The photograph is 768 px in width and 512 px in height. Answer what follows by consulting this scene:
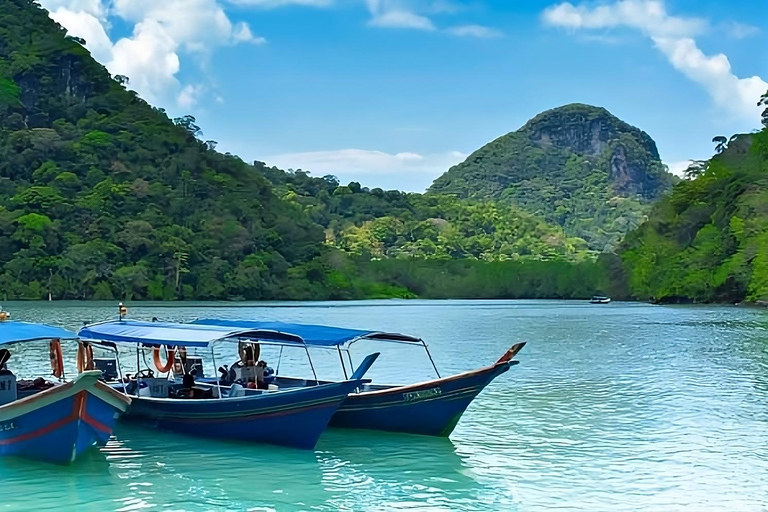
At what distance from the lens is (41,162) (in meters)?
109

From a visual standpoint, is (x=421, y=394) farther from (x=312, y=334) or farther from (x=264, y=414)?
(x=264, y=414)

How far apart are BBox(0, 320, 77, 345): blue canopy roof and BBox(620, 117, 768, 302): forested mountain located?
217 ft

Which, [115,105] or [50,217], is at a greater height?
[115,105]

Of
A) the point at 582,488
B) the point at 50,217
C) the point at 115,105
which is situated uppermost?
the point at 115,105

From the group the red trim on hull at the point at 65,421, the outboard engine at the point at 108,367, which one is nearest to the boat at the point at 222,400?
the outboard engine at the point at 108,367

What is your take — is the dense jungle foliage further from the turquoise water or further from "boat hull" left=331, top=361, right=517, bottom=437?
"boat hull" left=331, top=361, right=517, bottom=437

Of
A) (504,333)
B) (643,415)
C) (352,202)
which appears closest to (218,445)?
(643,415)

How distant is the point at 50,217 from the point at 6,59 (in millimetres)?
42871

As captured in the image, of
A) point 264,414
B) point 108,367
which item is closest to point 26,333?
point 108,367

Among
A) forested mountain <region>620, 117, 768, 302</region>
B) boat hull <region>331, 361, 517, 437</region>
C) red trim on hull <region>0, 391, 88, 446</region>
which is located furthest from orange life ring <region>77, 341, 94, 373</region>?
forested mountain <region>620, 117, 768, 302</region>

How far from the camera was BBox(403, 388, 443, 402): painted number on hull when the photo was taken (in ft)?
59.5

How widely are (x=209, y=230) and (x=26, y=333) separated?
9339cm

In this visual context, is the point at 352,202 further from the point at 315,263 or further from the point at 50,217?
the point at 50,217

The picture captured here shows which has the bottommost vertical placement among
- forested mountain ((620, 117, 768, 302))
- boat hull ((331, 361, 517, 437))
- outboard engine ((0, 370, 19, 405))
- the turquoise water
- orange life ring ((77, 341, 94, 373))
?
the turquoise water
